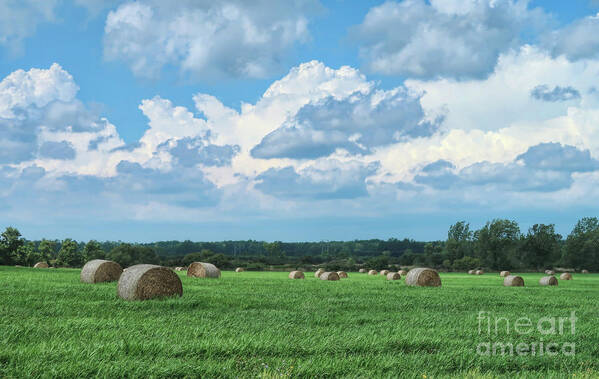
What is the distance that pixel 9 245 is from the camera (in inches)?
2291

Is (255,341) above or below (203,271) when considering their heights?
above

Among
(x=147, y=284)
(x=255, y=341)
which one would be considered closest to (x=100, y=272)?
(x=147, y=284)

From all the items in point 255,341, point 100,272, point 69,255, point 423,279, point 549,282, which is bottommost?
point 69,255

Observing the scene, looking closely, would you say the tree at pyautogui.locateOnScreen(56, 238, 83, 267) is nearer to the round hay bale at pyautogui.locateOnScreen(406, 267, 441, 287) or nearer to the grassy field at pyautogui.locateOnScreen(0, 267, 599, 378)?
the round hay bale at pyautogui.locateOnScreen(406, 267, 441, 287)

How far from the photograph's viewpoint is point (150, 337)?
877 centimetres

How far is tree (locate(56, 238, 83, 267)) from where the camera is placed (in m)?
73.6

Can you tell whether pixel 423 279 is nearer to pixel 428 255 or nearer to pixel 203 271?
pixel 203 271

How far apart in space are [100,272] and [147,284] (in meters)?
8.80

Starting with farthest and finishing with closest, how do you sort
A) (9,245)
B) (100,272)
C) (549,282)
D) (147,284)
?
(9,245), (549,282), (100,272), (147,284)

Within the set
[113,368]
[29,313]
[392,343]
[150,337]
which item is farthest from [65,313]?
[392,343]

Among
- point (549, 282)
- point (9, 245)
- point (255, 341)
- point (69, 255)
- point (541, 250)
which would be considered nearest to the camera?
point (255, 341)

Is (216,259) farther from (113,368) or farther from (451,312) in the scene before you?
(113,368)

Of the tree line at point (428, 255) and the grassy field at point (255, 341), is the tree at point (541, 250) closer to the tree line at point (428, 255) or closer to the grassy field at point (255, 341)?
the tree line at point (428, 255)

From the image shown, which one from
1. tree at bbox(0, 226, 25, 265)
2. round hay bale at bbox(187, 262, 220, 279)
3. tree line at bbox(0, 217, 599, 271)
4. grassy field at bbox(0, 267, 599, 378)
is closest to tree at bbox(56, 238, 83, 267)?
tree line at bbox(0, 217, 599, 271)
